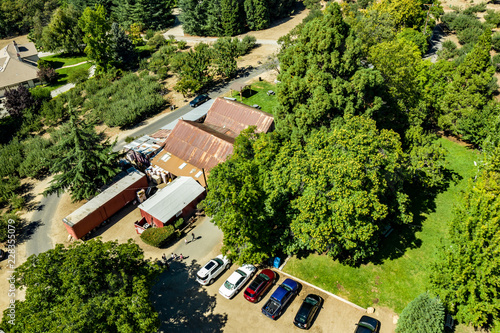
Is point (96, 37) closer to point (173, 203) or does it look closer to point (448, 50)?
point (173, 203)

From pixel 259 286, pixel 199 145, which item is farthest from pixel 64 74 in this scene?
pixel 259 286

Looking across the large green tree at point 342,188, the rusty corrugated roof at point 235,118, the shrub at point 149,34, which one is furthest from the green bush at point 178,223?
the shrub at point 149,34

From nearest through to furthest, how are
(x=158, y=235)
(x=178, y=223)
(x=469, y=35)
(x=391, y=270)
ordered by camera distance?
(x=391, y=270)
(x=158, y=235)
(x=178, y=223)
(x=469, y=35)

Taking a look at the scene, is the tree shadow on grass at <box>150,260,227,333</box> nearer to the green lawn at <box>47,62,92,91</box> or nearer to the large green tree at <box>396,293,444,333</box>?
the large green tree at <box>396,293,444,333</box>

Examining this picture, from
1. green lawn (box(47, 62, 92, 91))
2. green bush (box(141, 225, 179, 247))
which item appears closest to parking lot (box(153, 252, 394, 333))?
green bush (box(141, 225, 179, 247))

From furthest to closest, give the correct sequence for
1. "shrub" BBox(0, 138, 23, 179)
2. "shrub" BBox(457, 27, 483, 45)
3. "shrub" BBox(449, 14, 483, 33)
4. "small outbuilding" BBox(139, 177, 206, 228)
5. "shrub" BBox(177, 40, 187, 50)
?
"shrub" BBox(177, 40, 187, 50)
"shrub" BBox(449, 14, 483, 33)
"shrub" BBox(457, 27, 483, 45)
"shrub" BBox(0, 138, 23, 179)
"small outbuilding" BBox(139, 177, 206, 228)

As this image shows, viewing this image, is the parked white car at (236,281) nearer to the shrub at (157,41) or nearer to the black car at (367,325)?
the black car at (367,325)

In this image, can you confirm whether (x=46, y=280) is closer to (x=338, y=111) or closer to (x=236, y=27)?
(x=338, y=111)

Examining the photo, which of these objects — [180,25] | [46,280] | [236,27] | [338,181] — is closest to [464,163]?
[338,181]
